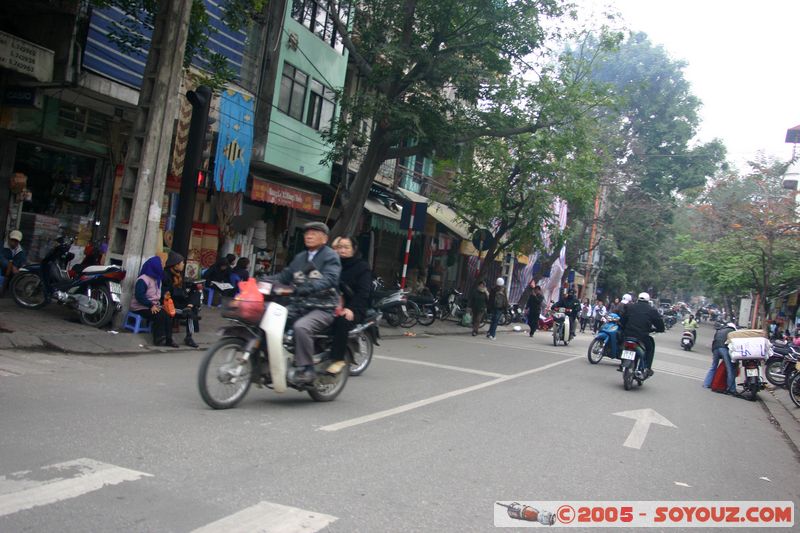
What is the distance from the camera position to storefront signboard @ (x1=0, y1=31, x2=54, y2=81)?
10.6 m

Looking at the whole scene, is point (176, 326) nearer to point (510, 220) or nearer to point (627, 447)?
point (627, 447)

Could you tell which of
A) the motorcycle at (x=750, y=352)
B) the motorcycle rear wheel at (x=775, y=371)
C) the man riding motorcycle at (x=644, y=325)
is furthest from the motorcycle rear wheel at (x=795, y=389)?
the motorcycle rear wheel at (x=775, y=371)

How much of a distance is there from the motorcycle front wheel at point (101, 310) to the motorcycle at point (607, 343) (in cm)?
1002

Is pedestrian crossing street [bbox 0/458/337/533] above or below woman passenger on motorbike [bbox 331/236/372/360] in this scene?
below

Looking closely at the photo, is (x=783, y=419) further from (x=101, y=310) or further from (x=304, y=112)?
(x=304, y=112)

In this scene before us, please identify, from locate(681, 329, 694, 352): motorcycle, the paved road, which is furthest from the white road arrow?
locate(681, 329, 694, 352): motorcycle

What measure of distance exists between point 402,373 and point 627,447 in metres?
4.03

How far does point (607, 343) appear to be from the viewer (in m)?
15.0

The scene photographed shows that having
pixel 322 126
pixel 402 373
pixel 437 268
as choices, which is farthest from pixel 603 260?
pixel 402 373

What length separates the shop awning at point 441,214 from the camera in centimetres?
2516

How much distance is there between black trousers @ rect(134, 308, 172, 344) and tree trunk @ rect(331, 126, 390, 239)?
653cm

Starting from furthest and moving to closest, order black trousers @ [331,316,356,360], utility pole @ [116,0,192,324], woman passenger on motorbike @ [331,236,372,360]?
utility pole @ [116,0,192,324] < woman passenger on motorbike @ [331,236,372,360] < black trousers @ [331,316,356,360]

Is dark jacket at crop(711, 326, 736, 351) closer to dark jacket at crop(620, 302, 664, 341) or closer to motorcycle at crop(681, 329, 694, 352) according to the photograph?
dark jacket at crop(620, 302, 664, 341)

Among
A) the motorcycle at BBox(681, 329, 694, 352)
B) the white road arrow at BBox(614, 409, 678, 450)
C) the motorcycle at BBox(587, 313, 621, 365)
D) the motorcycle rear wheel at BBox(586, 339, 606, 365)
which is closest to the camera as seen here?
the white road arrow at BBox(614, 409, 678, 450)
